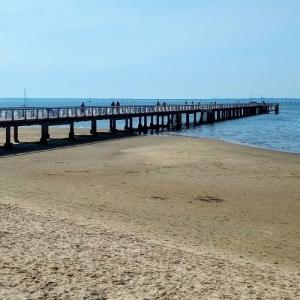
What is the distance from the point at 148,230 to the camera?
1084 centimetres

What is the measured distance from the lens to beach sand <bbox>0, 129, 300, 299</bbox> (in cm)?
701

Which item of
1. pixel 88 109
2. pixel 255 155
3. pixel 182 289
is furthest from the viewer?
pixel 88 109

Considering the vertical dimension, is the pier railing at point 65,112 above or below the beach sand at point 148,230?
above

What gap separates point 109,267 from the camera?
7.66 metres

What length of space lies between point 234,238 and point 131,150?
58.9 ft

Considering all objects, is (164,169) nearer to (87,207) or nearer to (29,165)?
(29,165)

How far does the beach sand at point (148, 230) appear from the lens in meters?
7.01

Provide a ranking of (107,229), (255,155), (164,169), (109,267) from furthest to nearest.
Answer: (255,155) → (164,169) → (107,229) → (109,267)

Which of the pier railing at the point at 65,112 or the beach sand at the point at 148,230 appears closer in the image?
the beach sand at the point at 148,230

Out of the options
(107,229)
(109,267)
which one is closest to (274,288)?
(109,267)

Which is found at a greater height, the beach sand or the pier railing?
the pier railing

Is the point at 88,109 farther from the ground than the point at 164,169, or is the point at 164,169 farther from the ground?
the point at 88,109

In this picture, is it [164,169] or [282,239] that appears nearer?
[282,239]

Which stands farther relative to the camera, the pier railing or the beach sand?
the pier railing
